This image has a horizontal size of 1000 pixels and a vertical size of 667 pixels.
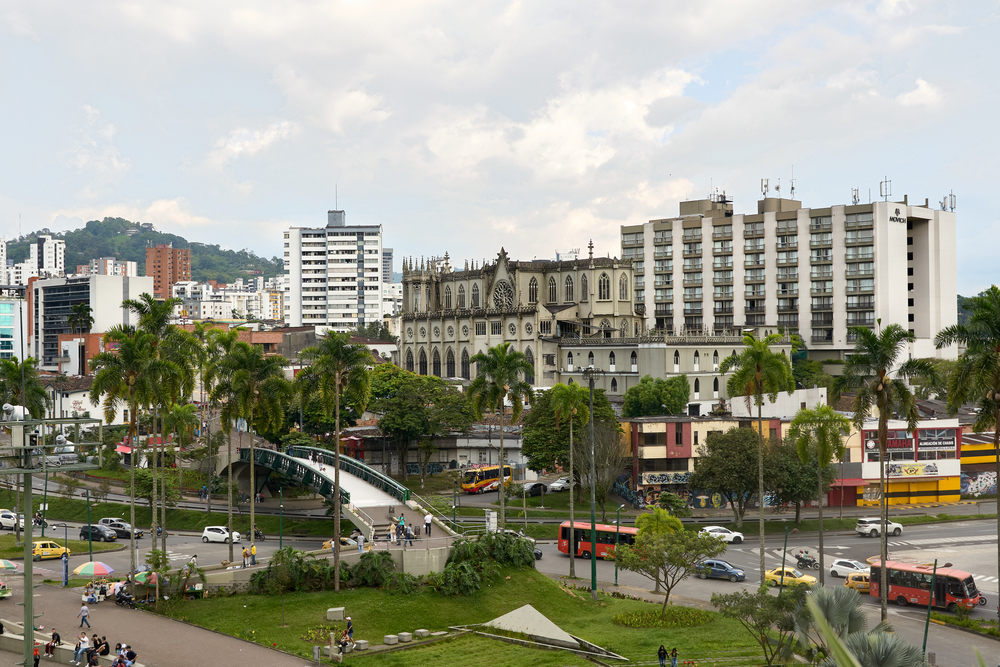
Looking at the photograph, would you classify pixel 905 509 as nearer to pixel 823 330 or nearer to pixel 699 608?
pixel 699 608

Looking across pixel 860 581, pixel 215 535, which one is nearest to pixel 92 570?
pixel 215 535

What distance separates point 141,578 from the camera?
43594mm

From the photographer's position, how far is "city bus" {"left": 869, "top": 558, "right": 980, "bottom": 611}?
44.7 meters

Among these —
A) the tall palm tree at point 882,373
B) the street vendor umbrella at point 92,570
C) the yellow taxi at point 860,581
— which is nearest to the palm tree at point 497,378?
the yellow taxi at point 860,581

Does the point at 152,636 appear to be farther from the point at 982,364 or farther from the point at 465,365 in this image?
the point at 465,365

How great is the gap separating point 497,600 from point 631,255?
109791 mm

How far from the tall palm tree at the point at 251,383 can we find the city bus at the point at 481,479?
106 feet

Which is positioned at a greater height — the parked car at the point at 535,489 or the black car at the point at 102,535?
the parked car at the point at 535,489

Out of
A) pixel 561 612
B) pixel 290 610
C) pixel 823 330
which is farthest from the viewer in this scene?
pixel 823 330

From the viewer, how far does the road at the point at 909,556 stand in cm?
4056

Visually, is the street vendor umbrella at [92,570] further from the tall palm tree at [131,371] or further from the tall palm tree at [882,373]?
the tall palm tree at [882,373]

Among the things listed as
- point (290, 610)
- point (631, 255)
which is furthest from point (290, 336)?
point (290, 610)

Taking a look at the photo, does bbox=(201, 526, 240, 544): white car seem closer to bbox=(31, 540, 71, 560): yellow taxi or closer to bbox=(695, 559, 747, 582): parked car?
bbox=(31, 540, 71, 560): yellow taxi

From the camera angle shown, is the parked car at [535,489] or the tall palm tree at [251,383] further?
the parked car at [535,489]
